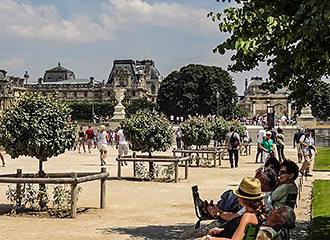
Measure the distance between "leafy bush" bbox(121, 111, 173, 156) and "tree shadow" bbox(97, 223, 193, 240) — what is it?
28.8 ft

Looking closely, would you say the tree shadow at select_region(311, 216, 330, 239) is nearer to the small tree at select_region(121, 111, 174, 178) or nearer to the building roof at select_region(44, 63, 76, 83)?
the small tree at select_region(121, 111, 174, 178)

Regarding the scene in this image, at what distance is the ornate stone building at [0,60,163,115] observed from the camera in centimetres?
15162

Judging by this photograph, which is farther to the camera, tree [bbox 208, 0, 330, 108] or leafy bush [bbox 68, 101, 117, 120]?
leafy bush [bbox 68, 101, 117, 120]

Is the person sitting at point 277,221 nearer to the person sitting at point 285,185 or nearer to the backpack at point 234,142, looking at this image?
the person sitting at point 285,185

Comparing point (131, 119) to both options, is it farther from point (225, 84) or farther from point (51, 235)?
point (225, 84)

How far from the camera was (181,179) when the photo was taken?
20922 millimetres

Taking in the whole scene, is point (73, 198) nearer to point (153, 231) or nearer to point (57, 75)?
point (153, 231)

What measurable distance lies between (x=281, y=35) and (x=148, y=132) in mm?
13074

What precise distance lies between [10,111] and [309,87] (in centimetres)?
636

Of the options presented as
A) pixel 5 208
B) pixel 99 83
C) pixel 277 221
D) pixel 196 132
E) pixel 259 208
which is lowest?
pixel 5 208

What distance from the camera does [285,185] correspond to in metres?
7.89

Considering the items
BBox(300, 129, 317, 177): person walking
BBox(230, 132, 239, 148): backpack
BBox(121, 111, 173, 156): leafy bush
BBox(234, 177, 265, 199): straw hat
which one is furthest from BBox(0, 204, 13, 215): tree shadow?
BBox(230, 132, 239, 148): backpack

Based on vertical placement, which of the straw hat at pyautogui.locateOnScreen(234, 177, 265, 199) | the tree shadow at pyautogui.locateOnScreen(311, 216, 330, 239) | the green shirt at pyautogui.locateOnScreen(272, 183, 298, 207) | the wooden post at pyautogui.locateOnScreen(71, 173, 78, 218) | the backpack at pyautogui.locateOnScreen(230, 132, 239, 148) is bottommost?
the tree shadow at pyautogui.locateOnScreen(311, 216, 330, 239)

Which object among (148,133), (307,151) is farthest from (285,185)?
(307,151)
